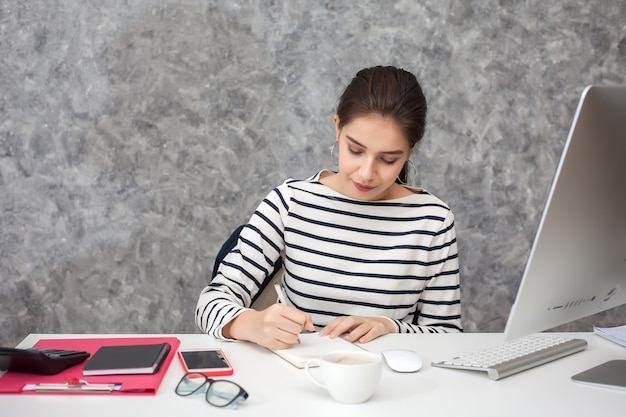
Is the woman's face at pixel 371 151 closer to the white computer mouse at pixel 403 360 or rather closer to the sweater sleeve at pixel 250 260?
the sweater sleeve at pixel 250 260

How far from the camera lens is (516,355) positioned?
1.21m

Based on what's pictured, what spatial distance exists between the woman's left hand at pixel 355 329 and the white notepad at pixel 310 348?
0.01 meters

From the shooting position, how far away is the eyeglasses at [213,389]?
0.99 meters

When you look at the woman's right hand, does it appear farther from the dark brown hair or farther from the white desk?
the dark brown hair

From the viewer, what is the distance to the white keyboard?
3.75 ft

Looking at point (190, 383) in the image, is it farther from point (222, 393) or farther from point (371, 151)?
point (371, 151)

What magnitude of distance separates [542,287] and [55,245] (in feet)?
5.94

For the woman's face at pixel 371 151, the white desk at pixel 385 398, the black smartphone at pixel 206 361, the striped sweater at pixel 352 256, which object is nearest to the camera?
the white desk at pixel 385 398

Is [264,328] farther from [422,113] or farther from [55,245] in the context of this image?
[55,245]

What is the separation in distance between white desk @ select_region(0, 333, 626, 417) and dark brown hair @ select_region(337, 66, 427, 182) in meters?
0.50

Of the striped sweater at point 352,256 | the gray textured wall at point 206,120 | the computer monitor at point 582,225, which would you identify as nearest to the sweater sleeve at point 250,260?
the striped sweater at point 352,256

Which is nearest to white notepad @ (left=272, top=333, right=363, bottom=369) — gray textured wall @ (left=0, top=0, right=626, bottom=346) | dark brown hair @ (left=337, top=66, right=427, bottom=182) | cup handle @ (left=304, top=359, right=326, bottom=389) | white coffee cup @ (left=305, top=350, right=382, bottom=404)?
cup handle @ (left=304, top=359, right=326, bottom=389)

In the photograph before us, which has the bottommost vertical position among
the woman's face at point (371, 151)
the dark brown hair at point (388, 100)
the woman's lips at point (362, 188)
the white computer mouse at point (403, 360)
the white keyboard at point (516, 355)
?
the white computer mouse at point (403, 360)

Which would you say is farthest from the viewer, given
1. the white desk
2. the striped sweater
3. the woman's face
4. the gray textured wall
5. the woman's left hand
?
the gray textured wall
